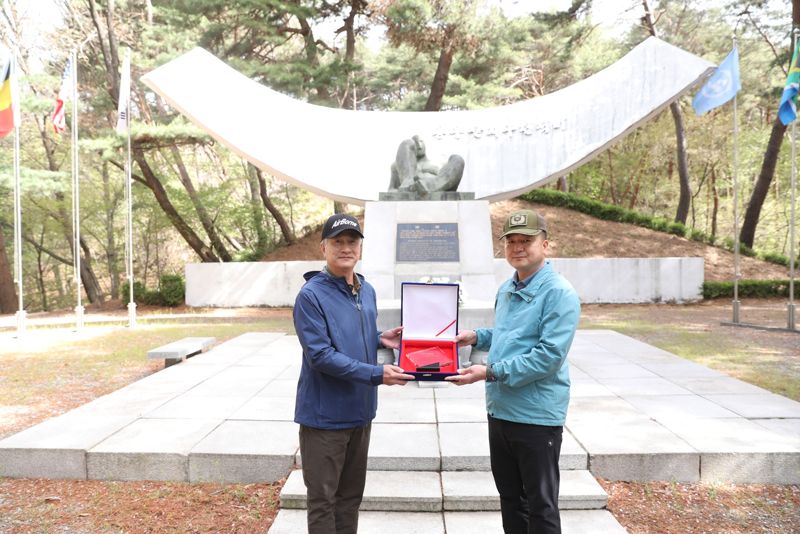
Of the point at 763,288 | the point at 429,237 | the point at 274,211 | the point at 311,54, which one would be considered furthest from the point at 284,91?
the point at 763,288

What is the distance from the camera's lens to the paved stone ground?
2.81 meters

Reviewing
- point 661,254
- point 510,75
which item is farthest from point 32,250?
point 661,254

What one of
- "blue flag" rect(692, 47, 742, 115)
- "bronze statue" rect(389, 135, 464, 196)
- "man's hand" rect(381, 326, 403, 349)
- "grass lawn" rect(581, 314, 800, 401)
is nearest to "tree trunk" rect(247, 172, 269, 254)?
"bronze statue" rect(389, 135, 464, 196)

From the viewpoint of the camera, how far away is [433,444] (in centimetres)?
327

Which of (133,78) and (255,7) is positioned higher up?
(255,7)

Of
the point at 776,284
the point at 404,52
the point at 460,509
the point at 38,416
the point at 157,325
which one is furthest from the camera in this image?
the point at 404,52

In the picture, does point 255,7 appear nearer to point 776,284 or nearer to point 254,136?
point 254,136

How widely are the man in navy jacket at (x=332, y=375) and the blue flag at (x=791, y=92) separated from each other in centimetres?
899

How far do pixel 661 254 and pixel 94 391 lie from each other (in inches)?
594

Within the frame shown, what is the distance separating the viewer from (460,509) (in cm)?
276

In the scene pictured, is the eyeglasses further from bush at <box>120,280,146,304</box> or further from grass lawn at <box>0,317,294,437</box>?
bush at <box>120,280,146,304</box>

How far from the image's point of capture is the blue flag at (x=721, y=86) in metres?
9.21

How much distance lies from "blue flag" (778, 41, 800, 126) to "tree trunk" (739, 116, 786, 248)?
8422mm

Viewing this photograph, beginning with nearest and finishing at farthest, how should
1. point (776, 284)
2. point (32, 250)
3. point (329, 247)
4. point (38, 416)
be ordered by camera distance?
point (329, 247) → point (38, 416) → point (776, 284) → point (32, 250)
